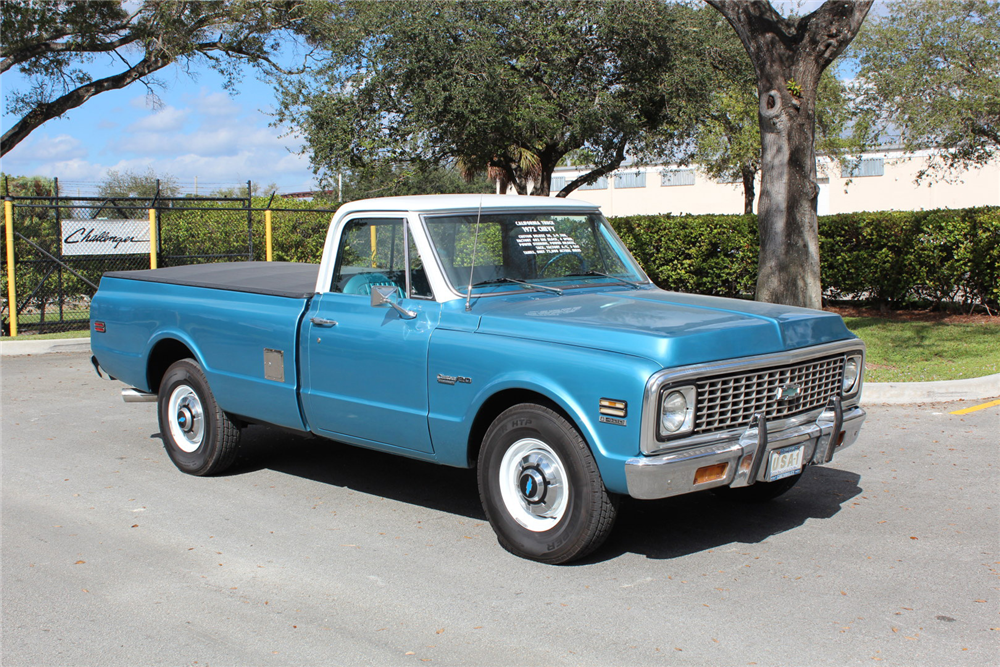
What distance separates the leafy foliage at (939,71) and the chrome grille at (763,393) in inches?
791

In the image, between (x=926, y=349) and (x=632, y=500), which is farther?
(x=926, y=349)

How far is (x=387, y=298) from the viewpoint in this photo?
5.66 meters

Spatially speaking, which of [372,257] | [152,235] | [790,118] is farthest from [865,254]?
[152,235]

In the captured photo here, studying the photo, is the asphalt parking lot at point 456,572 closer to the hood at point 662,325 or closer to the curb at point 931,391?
the hood at point 662,325

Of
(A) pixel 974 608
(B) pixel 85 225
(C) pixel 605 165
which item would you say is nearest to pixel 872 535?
(A) pixel 974 608

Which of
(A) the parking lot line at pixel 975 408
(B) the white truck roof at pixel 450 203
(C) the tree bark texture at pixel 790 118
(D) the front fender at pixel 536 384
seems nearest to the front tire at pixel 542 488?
(D) the front fender at pixel 536 384

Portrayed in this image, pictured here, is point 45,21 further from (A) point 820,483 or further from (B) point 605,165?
(A) point 820,483

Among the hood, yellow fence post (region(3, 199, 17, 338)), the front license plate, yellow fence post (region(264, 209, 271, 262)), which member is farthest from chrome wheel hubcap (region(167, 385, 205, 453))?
yellow fence post (region(264, 209, 271, 262))

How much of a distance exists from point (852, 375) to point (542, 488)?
6.88 ft

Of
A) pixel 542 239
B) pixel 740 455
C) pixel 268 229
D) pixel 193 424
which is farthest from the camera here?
pixel 268 229

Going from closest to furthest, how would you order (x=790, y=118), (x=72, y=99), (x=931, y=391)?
(x=931, y=391)
(x=790, y=118)
(x=72, y=99)

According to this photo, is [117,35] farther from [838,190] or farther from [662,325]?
[838,190]

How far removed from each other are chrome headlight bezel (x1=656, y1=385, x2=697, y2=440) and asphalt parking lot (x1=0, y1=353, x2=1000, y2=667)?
0.80 metres

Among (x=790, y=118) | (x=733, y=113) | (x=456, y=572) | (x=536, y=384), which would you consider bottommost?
(x=456, y=572)
